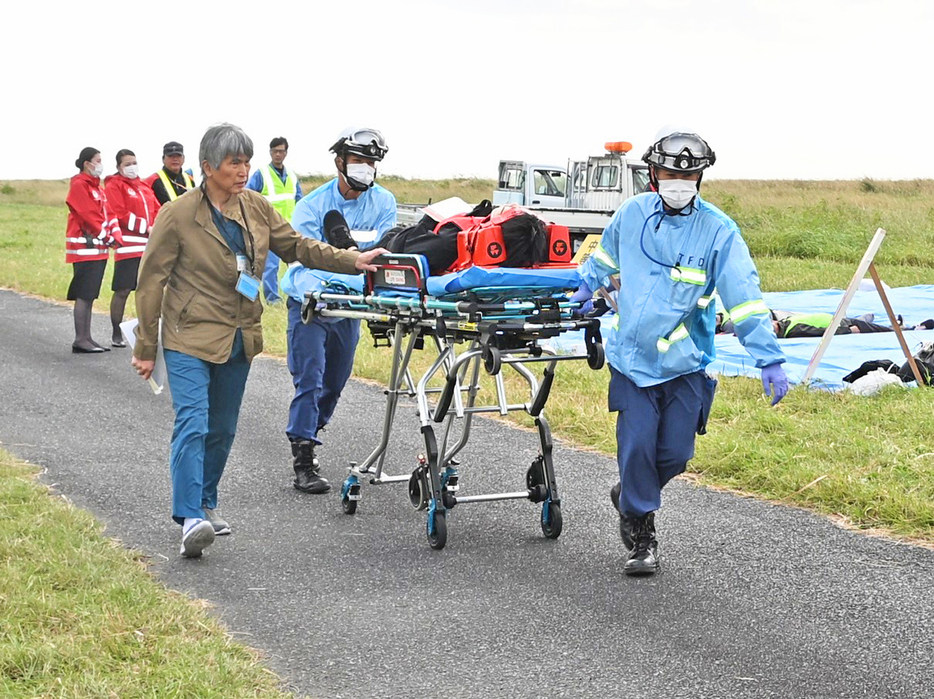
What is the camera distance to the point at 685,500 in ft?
23.8

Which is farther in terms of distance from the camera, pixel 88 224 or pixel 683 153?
pixel 88 224

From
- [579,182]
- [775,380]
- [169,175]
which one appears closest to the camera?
[775,380]

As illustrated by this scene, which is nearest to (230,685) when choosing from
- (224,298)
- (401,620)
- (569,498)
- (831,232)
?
(401,620)

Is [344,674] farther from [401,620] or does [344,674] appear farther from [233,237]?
[233,237]

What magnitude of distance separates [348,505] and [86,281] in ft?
25.0

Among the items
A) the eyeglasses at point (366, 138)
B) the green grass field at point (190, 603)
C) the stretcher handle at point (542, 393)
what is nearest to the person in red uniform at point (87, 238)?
the green grass field at point (190, 603)

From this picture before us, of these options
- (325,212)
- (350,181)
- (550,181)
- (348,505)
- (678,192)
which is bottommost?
(348,505)

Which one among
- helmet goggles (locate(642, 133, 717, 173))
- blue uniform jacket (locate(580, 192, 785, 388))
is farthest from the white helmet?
blue uniform jacket (locate(580, 192, 785, 388))

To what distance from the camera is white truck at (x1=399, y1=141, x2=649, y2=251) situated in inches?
961

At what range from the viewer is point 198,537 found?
5906 mm

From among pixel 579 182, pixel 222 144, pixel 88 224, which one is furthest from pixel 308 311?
pixel 579 182

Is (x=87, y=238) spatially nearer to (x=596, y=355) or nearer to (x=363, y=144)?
(x=363, y=144)

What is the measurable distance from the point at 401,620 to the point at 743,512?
98.3 inches

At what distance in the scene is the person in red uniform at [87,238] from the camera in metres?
13.6
